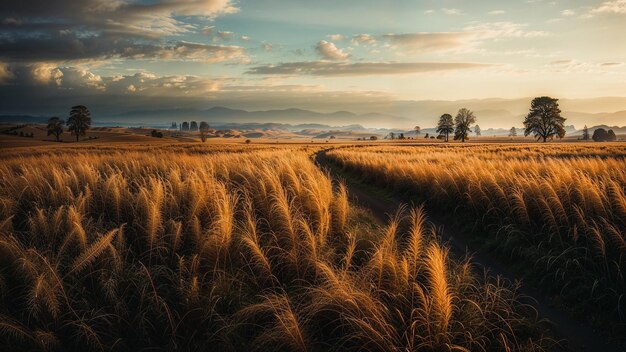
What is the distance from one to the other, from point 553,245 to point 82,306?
7.72 m

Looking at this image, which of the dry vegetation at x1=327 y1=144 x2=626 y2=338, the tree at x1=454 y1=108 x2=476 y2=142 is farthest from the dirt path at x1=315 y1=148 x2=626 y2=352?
the tree at x1=454 y1=108 x2=476 y2=142

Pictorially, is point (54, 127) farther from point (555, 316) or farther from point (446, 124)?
point (446, 124)

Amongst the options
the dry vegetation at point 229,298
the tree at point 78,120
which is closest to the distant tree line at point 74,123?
the tree at point 78,120

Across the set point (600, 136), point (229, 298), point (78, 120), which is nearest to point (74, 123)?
point (78, 120)

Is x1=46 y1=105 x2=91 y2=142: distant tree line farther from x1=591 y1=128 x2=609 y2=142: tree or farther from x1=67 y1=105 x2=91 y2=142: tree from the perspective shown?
x1=591 y1=128 x2=609 y2=142: tree

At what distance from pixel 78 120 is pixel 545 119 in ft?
390

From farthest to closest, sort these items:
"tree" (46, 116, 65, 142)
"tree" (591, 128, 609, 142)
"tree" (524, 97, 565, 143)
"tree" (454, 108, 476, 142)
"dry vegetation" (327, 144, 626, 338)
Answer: "tree" (591, 128, 609, 142), "tree" (454, 108, 476, 142), "tree" (46, 116, 65, 142), "tree" (524, 97, 565, 143), "dry vegetation" (327, 144, 626, 338)

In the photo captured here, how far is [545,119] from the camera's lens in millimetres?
72500

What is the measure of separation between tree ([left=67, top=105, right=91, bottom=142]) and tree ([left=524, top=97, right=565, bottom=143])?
375 feet

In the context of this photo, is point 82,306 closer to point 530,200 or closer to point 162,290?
point 162,290

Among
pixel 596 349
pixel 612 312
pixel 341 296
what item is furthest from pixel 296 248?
pixel 612 312

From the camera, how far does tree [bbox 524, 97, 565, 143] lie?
234 ft

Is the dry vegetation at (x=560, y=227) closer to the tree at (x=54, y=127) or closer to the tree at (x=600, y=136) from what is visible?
the tree at (x=54, y=127)

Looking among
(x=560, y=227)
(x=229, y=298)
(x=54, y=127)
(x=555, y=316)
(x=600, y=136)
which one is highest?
(x=600, y=136)
